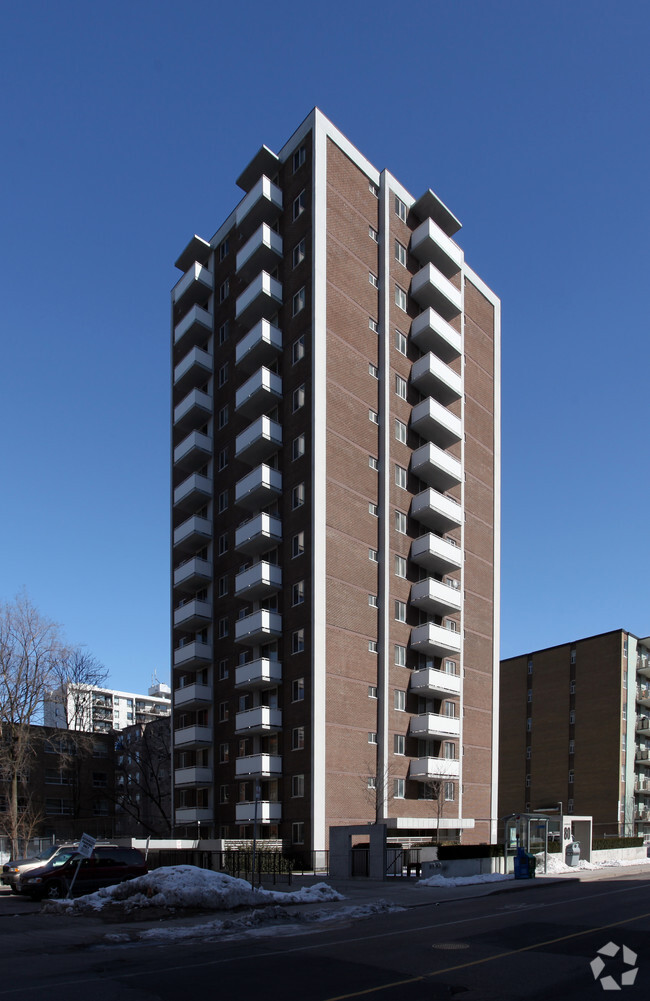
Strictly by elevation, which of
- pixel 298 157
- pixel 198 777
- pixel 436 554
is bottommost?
pixel 198 777

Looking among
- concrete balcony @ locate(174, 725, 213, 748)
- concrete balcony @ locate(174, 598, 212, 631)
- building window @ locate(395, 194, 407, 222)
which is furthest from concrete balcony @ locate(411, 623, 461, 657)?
building window @ locate(395, 194, 407, 222)

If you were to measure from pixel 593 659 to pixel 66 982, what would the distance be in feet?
262

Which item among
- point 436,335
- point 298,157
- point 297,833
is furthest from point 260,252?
point 297,833

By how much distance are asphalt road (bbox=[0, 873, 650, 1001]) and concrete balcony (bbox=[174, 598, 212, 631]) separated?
36.9 meters

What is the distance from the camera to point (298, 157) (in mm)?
57031

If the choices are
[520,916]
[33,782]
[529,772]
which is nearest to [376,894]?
[520,916]

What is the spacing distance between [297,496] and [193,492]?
1298 cm

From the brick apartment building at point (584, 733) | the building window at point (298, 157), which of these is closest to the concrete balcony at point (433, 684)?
the building window at point (298, 157)

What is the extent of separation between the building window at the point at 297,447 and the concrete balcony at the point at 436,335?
12190 millimetres

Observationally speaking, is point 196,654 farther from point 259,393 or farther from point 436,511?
point 436,511

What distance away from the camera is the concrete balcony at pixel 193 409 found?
64250mm

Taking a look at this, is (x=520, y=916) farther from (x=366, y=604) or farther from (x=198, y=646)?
(x=198, y=646)

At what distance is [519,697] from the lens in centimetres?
9462

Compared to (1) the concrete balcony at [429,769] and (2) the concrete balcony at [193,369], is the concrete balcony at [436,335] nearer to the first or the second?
(2) the concrete balcony at [193,369]
